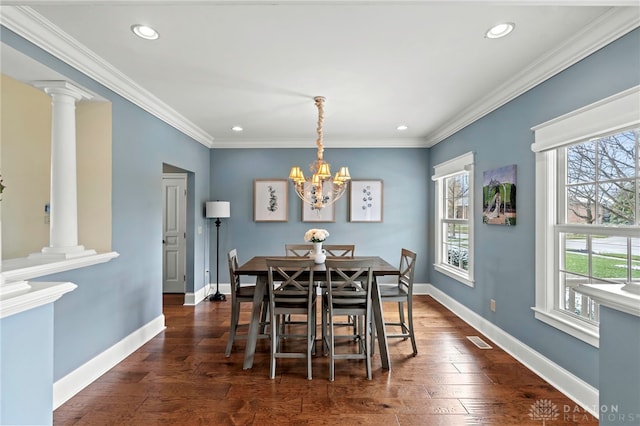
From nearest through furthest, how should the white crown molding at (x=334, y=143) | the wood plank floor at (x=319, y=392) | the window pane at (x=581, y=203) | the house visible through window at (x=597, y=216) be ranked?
the house visible through window at (x=597, y=216)
the wood plank floor at (x=319, y=392)
the window pane at (x=581, y=203)
the white crown molding at (x=334, y=143)

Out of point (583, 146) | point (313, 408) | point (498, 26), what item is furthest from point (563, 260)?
point (313, 408)

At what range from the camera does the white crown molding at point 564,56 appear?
192 cm

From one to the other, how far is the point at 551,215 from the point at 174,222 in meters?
5.07

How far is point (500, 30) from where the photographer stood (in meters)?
2.15

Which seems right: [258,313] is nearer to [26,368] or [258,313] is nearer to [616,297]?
→ [26,368]

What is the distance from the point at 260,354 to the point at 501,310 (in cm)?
241

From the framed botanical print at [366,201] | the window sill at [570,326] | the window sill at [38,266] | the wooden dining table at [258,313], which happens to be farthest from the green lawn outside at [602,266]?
the window sill at [38,266]

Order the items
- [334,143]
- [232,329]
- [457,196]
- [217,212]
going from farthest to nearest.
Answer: [334,143] → [217,212] → [457,196] → [232,329]

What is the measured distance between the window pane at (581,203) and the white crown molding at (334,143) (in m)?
3.03

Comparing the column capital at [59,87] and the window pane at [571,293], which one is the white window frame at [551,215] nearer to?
the window pane at [571,293]

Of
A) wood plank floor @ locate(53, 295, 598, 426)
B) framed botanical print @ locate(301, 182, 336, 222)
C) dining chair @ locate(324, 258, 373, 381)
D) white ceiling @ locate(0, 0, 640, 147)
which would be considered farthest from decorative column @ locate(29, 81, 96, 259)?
framed botanical print @ locate(301, 182, 336, 222)

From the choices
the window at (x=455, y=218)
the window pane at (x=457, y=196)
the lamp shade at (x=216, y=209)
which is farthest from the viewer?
the lamp shade at (x=216, y=209)

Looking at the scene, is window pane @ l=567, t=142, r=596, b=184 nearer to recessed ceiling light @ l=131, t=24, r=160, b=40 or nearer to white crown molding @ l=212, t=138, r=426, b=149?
white crown molding @ l=212, t=138, r=426, b=149

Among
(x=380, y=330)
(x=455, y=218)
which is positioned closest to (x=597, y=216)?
(x=380, y=330)
